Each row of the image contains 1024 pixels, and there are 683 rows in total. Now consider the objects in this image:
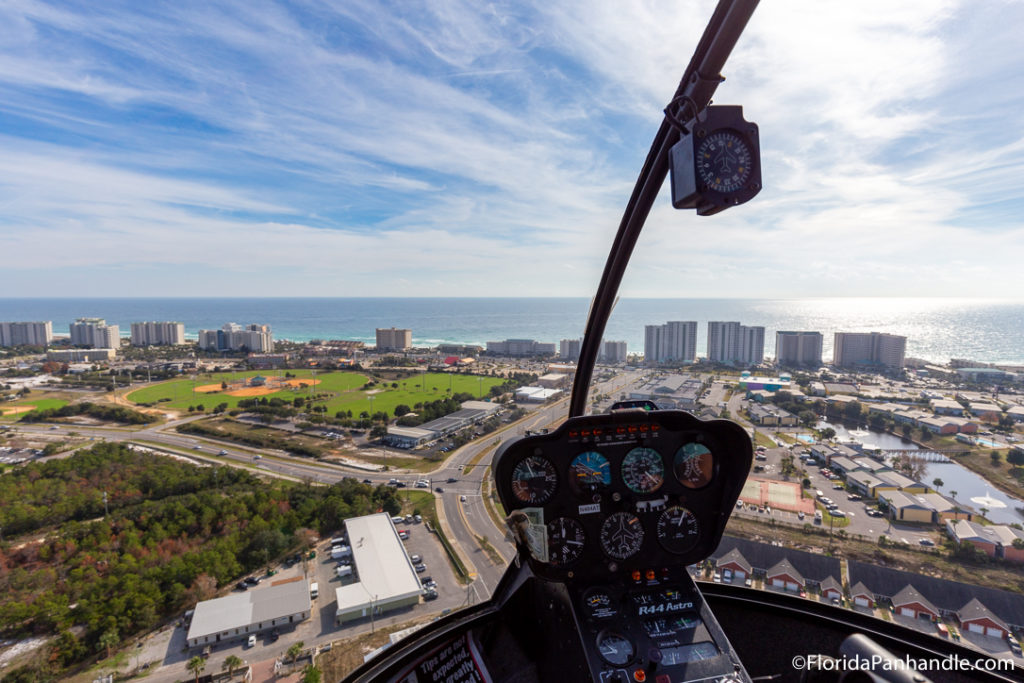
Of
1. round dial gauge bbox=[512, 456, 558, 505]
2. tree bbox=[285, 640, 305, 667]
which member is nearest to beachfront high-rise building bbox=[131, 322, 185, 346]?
tree bbox=[285, 640, 305, 667]

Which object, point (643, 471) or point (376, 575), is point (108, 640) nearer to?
point (376, 575)

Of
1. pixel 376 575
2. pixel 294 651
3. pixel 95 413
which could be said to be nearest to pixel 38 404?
pixel 95 413

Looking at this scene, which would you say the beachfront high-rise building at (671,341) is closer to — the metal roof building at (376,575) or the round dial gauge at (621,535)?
the metal roof building at (376,575)

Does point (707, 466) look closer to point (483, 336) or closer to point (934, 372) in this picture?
point (934, 372)

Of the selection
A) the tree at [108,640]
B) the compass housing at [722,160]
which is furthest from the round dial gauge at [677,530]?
the tree at [108,640]

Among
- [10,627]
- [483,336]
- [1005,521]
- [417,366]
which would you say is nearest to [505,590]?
[1005,521]
